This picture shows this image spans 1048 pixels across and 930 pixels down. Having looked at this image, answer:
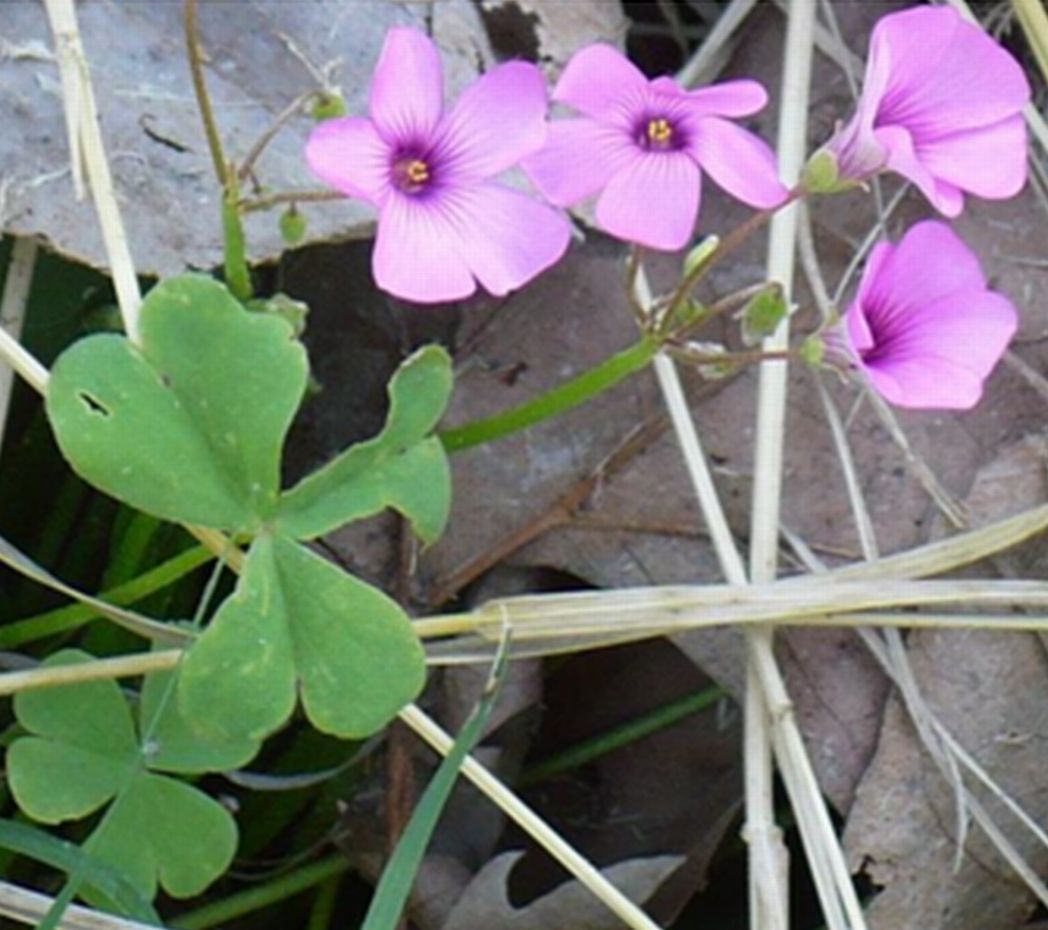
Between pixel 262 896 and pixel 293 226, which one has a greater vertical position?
pixel 293 226

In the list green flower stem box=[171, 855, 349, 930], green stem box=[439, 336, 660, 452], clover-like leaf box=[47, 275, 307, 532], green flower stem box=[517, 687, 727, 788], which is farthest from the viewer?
green flower stem box=[517, 687, 727, 788]

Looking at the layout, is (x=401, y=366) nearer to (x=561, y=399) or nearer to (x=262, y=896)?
(x=561, y=399)

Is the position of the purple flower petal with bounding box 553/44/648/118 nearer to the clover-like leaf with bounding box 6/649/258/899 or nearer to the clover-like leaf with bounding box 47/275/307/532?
the clover-like leaf with bounding box 47/275/307/532

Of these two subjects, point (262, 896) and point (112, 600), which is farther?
point (262, 896)

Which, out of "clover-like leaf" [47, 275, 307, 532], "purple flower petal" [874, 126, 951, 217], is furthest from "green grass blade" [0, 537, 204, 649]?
"purple flower petal" [874, 126, 951, 217]

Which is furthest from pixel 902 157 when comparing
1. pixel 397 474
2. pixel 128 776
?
pixel 128 776

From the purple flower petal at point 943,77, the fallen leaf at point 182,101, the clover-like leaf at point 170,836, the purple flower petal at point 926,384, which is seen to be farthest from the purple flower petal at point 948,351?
the clover-like leaf at point 170,836

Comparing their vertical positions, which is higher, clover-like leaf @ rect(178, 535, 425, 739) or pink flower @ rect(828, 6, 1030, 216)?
pink flower @ rect(828, 6, 1030, 216)
